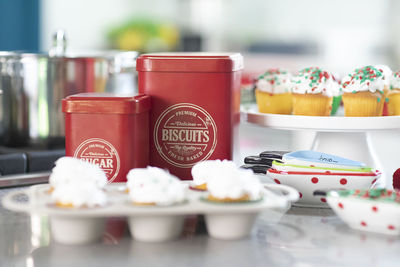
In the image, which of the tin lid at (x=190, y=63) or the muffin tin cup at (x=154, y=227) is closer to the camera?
the muffin tin cup at (x=154, y=227)

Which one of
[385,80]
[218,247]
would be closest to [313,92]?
[385,80]

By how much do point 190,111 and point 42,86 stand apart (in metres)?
0.54

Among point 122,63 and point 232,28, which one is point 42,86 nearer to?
point 122,63

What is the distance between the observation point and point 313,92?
1.35 meters

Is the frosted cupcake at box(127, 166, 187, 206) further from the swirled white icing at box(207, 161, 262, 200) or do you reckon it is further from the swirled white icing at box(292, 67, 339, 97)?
the swirled white icing at box(292, 67, 339, 97)

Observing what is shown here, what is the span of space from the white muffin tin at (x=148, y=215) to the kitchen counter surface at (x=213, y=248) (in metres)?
0.01

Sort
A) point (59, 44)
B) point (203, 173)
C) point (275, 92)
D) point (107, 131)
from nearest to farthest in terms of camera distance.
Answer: point (203, 173) → point (107, 131) → point (275, 92) → point (59, 44)

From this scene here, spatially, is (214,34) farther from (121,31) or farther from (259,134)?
(259,134)

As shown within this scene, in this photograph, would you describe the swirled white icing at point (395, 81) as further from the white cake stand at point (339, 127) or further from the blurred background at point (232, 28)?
the blurred background at point (232, 28)

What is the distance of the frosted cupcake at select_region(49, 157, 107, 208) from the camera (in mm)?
836

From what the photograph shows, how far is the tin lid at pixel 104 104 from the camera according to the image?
106cm

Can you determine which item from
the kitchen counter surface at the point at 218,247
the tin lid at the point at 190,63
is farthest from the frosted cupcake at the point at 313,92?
the kitchen counter surface at the point at 218,247

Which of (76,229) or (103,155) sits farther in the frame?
(103,155)

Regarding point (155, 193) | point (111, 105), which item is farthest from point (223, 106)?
point (155, 193)
